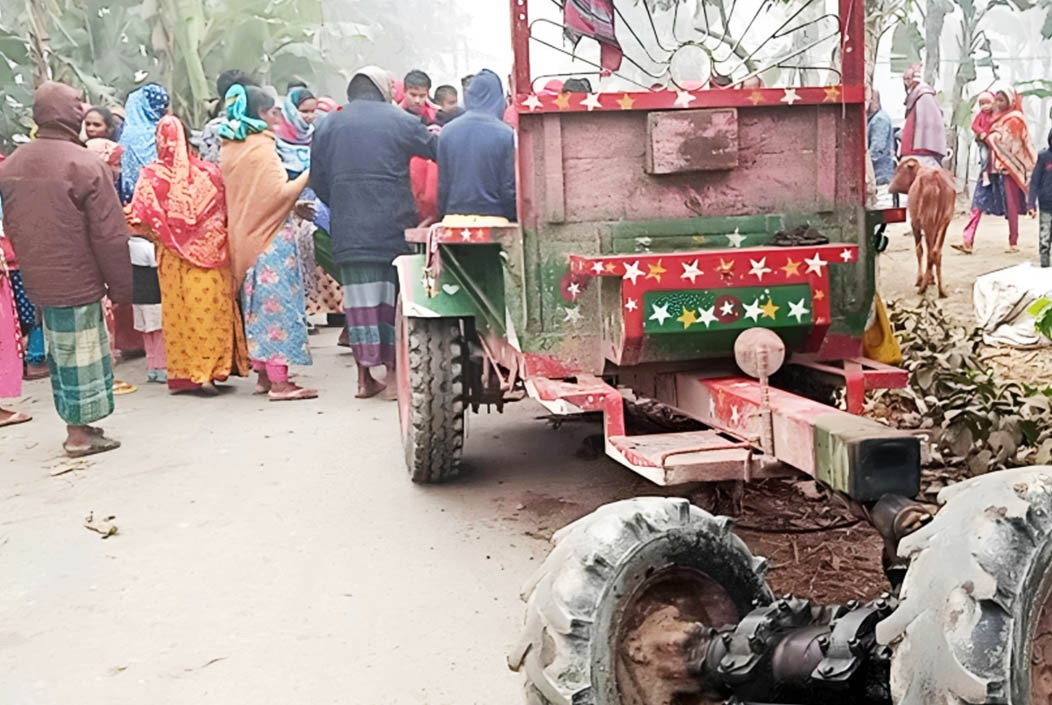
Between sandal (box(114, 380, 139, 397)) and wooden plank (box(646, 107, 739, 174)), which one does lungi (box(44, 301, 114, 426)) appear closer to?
sandal (box(114, 380, 139, 397))

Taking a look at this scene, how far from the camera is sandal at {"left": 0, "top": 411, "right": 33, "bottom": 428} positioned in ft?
23.7

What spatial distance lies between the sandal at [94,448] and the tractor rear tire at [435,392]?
226cm

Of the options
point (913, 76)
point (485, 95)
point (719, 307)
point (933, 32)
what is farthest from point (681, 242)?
point (933, 32)

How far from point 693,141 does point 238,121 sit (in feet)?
14.1

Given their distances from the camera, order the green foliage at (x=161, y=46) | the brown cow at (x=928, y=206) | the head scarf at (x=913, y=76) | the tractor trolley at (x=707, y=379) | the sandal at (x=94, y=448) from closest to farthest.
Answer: the tractor trolley at (x=707, y=379) → the sandal at (x=94, y=448) → the brown cow at (x=928, y=206) → the head scarf at (x=913, y=76) → the green foliage at (x=161, y=46)

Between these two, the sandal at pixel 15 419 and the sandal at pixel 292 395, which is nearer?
the sandal at pixel 15 419

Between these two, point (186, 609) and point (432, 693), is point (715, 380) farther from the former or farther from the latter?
point (186, 609)

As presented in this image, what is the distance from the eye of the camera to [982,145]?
582 inches

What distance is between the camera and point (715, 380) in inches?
142

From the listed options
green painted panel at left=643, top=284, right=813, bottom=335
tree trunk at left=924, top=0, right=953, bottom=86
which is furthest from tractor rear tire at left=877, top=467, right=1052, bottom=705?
tree trunk at left=924, top=0, right=953, bottom=86

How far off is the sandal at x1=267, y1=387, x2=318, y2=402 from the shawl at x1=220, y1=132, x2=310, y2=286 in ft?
3.01

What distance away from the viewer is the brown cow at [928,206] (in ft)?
33.3

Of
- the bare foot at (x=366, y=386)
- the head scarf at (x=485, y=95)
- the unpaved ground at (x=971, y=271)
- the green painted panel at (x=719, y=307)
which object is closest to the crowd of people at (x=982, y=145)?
the unpaved ground at (x=971, y=271)

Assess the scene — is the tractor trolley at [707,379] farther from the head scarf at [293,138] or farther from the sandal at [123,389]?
the head scarf at [293,138]
